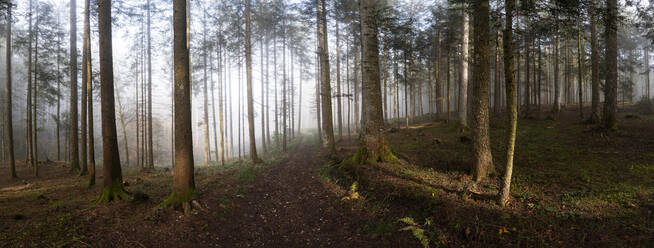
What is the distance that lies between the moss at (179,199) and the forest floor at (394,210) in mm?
265

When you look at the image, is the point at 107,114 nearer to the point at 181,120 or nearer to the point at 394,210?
the point at 181,120

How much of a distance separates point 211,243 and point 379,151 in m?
6.07

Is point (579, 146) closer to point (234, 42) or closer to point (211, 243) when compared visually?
point (211, 243)

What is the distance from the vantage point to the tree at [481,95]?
7156 millimetres

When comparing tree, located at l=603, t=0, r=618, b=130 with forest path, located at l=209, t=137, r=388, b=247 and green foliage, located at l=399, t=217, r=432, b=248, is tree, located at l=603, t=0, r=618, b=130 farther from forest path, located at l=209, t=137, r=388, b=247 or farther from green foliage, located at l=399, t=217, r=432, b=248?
forest path, located at l=209, t=137, r=388, b=247

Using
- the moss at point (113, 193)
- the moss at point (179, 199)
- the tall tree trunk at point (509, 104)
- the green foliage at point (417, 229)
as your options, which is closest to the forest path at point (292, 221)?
the green foliage at point (417, 229)

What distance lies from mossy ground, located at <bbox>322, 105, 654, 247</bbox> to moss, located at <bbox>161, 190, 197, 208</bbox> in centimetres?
430

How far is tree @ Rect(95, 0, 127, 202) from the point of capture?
7211mm

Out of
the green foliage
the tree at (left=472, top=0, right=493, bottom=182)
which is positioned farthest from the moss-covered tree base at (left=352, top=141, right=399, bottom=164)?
the green foliage

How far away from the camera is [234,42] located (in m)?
18.1

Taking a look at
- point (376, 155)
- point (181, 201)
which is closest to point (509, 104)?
point (376, 155)

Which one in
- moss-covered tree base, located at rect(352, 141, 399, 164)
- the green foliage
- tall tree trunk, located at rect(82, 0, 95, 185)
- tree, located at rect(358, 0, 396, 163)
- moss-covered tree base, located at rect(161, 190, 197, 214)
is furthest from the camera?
tall tree trunk, located at rect(82, 0, 95, 185)

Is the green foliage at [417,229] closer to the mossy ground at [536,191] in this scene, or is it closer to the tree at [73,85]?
the mossy ground at [536,191]

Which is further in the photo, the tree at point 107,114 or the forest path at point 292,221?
the tree at point 107,114
